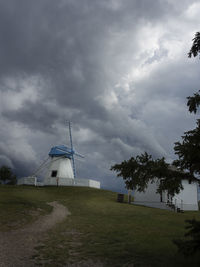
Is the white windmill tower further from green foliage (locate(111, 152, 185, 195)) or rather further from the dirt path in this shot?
green foliage (locate(111, 152, 185, 195))

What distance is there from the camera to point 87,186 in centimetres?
5031

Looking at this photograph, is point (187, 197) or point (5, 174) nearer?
point (187, 197)

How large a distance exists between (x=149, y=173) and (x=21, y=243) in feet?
23.8

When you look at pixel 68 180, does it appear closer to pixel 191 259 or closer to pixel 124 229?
pixel 124 229

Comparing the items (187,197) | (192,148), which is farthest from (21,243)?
(187,197)

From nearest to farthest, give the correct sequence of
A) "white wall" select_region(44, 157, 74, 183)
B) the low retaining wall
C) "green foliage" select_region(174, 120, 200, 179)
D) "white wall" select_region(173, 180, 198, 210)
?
1. "green foliage" select_region(174, 120, 200, 179)
2. "white wall" select_region(173, 180, 198, 210)
3. the low retaining wall
4. "white wall" select_region(44, 157, 74, 183)

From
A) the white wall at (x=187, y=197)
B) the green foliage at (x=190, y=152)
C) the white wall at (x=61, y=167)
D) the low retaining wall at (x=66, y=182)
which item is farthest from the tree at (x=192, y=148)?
the white wall at (x=61, y=167)

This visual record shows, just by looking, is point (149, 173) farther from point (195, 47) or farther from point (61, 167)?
point (61, 167)

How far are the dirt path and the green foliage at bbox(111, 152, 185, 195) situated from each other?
481 cm

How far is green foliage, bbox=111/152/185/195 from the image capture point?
27.4 feet

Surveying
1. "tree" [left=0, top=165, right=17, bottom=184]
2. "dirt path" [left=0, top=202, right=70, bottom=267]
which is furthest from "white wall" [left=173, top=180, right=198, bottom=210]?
"tree" [left=0, top=165, right=17, bottom=184]

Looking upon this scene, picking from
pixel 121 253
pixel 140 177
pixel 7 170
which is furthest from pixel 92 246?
pixel 7 170

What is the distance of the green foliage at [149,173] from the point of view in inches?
328

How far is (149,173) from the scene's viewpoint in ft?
28.5
